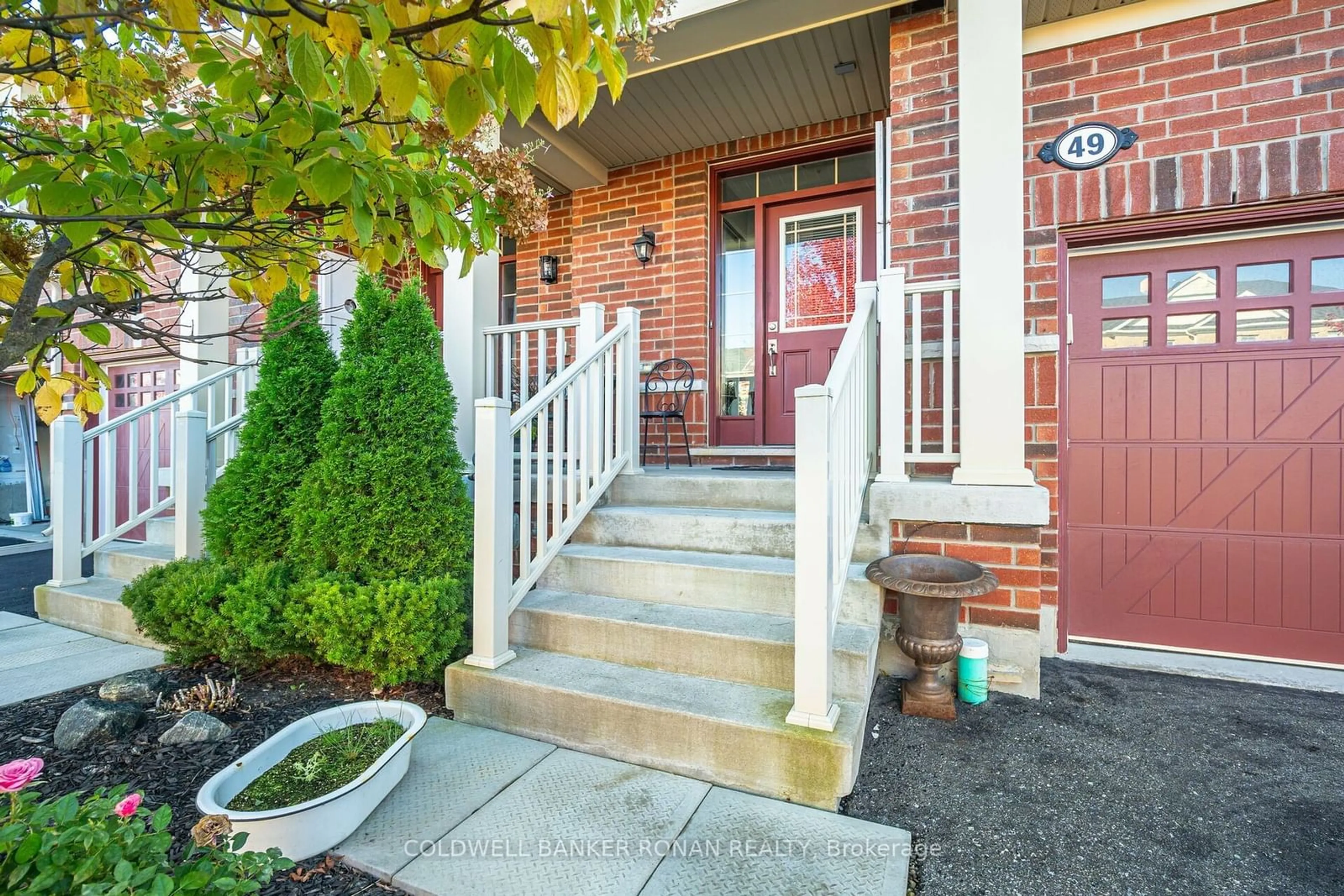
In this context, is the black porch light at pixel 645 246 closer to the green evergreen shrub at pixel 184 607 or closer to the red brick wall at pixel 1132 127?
the red brick wall at pixel 1132 127

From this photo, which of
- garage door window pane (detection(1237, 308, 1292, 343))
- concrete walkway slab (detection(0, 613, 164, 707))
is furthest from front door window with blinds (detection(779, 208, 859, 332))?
concrete walkway slab (detection(0, 613, 164, 707))

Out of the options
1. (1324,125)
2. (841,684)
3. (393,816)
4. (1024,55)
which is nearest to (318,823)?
(393,816)

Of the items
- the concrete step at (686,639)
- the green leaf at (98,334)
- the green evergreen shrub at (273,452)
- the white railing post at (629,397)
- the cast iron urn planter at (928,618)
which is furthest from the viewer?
the white railing post at (629,397)

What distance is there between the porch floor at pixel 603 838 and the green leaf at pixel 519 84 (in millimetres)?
1701

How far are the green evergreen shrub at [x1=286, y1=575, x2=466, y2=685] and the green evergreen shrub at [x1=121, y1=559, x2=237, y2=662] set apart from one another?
508mm

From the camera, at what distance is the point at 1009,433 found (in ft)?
8.46

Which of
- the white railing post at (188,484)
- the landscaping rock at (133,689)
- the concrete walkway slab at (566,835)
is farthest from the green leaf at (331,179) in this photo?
the white railing post at (188,484)

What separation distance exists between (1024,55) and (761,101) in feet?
4.86

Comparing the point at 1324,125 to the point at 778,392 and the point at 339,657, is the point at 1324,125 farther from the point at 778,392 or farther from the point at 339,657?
the point at 339,657

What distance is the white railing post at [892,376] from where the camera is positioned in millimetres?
2697

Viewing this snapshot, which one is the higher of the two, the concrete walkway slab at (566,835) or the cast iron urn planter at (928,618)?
the cast iron urn planter at (928,618)

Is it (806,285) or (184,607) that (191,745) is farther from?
(806,285)

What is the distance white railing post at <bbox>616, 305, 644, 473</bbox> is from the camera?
3.39 m

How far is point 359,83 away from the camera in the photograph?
1.03 meters
